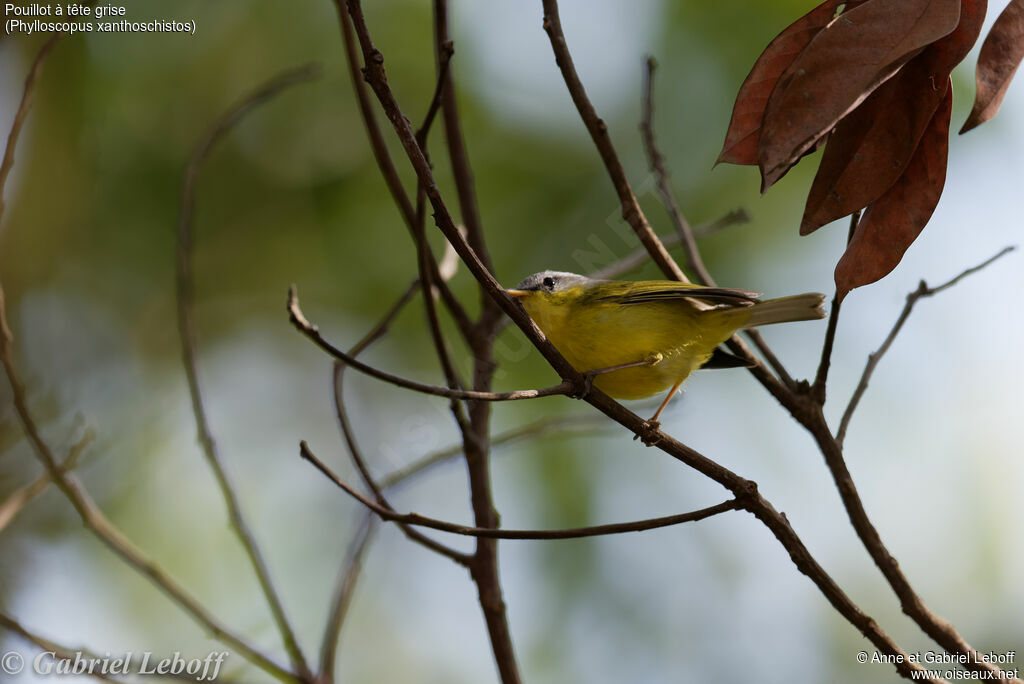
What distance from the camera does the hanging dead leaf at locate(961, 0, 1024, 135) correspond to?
1.99 meters

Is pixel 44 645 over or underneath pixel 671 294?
underneath

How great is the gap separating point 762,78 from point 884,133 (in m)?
0.37

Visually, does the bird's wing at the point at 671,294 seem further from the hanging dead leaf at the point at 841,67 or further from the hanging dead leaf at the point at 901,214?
the hanging dead leaf at the point at 841,67

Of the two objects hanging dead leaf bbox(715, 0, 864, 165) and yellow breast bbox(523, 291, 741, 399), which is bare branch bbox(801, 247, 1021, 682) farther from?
yellow breast bbox(523, 291, 741, 399)

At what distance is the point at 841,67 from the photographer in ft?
6.35

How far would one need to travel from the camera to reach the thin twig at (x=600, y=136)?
257cm

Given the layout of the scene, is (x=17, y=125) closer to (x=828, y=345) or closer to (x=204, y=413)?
(x=204, y=413)

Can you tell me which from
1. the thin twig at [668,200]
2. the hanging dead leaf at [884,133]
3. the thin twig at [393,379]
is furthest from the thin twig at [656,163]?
the thin twig at [393,379]

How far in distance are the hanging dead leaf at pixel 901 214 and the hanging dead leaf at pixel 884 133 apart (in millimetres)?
47

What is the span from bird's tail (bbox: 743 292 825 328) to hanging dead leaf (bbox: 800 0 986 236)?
4.09ft

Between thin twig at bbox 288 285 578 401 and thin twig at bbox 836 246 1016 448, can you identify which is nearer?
thin twig at bbox 288 285 578 401

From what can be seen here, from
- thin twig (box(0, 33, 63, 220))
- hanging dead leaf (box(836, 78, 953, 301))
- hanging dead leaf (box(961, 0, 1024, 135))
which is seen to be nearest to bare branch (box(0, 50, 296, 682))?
thin twig (box(0, 33, 63, 220))

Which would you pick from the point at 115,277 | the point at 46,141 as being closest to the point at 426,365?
the point at 115,277

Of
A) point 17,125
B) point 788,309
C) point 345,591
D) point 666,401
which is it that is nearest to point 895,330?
point 788,309
